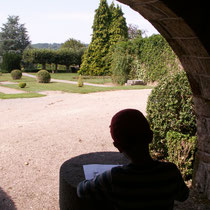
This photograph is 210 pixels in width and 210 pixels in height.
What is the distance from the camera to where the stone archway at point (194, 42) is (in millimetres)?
1648

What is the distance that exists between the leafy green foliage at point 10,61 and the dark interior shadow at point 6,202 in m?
34.2

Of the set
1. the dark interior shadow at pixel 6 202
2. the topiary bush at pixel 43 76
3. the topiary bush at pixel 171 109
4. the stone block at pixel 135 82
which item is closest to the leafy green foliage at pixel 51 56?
the topiary bush at pixel 43 76

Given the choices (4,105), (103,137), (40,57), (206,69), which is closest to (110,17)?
(40,57)

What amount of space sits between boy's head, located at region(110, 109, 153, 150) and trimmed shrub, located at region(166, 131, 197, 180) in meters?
2.52

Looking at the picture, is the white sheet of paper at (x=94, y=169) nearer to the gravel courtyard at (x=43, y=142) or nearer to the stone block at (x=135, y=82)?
the gravel courtyard at (x=43, y=142)

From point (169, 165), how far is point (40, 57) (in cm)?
3751

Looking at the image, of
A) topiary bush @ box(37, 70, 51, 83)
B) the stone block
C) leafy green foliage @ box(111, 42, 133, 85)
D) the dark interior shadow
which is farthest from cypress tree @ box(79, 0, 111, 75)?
the dark interior shadow

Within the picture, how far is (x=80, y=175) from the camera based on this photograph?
2.22 metres

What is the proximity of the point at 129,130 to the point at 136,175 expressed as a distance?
23 cm

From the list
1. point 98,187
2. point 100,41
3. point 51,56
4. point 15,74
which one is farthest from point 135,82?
point 51,56

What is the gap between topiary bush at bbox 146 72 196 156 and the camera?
3.87 metres

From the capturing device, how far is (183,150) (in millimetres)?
3645

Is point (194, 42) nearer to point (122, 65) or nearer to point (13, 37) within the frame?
point (122, 65)

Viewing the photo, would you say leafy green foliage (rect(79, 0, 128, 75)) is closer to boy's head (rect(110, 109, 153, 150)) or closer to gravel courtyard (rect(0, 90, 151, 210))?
gravel courtyard (rect(0, 90, 151, 210))
